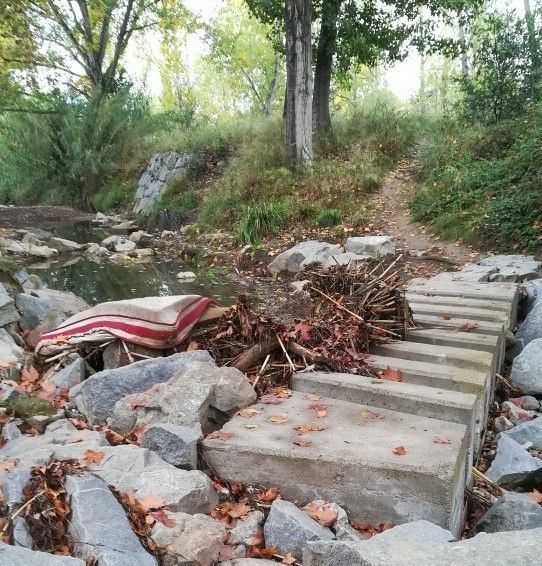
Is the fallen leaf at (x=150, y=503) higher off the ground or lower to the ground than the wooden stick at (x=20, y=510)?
lower

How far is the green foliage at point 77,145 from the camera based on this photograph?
18734 mm

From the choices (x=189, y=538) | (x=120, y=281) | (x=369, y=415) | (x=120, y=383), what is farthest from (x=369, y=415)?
(x=120, y=281)

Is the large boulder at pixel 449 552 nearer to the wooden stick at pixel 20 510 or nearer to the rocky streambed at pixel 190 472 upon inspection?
the rocky streambed at pixel 190 472

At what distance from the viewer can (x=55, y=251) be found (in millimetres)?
11305

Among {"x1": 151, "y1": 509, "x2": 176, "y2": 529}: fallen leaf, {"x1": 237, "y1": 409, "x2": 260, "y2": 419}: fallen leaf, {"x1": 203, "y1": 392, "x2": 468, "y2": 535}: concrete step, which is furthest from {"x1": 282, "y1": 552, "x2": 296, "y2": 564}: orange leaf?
{"x1": 237, "y1": 409, "x2": 260, "y2": 419}: fallen leaf

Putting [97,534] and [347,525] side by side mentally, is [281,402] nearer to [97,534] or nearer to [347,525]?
[347,525]

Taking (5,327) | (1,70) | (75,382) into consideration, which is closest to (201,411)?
(75,382)

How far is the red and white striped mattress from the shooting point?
409 cm

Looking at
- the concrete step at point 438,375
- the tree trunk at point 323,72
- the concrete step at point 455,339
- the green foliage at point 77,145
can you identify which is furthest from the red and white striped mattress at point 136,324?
the green foliage at point 77,145

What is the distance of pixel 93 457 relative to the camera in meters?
2.61

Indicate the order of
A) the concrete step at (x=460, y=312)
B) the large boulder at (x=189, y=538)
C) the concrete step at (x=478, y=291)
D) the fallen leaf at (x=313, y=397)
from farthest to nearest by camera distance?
the concrete step at (x=478, y=291) < the concrete step at (x=460, y=312) < the fallen leaf at (x=313, y=397) < the large boulder at (x=189, y=538)

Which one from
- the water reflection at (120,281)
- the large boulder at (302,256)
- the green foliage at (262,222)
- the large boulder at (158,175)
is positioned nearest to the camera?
the water reflection at (120,281)

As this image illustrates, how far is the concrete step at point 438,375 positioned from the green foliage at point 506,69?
9.90 m

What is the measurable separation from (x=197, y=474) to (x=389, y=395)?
1.23 meters
